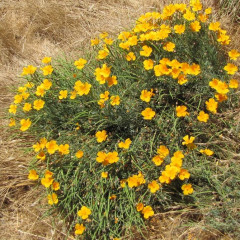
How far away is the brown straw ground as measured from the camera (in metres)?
2.74

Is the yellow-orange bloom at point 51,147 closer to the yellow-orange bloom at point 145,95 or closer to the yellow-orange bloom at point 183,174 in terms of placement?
the yellow-orange bloom at point 145,95

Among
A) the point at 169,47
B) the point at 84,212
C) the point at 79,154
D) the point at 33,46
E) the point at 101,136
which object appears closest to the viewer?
the point at 84,212

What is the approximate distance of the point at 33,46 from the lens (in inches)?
153

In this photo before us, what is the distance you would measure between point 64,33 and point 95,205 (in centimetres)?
263

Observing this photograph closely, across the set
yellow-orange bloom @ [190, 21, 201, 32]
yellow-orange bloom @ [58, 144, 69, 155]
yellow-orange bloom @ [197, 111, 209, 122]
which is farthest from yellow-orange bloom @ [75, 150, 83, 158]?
yellow-orange bloom @ [190, 21, 201, 32]

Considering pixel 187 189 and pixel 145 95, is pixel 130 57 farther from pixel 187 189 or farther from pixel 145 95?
pixel 187 189

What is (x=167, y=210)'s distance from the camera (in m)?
2.52

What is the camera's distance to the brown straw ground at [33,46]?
8.99 ft

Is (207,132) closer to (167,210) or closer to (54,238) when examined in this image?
(167,210)

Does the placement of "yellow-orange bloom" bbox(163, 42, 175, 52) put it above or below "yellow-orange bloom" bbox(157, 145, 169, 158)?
above

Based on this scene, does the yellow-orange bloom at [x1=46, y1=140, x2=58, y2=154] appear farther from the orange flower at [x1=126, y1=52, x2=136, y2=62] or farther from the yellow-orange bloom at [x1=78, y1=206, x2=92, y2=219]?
the orange flower at [x1=126, y1=52, x2=136, y2=62]

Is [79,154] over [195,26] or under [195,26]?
under

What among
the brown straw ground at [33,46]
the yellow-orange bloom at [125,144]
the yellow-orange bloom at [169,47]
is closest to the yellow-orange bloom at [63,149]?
the yellow-orange bloom at [125,144]

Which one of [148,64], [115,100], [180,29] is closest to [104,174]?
[115,100]
